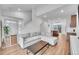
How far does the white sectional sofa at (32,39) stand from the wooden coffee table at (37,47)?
0.05 meters

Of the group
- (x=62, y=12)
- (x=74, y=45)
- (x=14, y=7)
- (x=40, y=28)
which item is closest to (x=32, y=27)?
(x=40, y=28)

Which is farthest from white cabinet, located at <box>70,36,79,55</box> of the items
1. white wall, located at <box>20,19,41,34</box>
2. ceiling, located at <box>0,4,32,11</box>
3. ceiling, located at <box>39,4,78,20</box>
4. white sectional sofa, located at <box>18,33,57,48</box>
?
ceiling, located at <box>0,4,32,11</box>

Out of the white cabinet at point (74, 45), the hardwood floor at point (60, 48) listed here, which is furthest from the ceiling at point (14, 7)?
the white cabinet at point (74, 45)

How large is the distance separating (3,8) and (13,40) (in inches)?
22.8

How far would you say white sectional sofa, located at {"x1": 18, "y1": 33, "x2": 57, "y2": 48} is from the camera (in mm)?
1753

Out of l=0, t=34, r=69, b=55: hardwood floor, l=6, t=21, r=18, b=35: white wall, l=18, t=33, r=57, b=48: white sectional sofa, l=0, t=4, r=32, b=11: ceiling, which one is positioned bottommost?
l=0, t=34, r=69, b=55: hardwood floor

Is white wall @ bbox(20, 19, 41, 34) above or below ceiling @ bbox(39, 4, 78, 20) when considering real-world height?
below

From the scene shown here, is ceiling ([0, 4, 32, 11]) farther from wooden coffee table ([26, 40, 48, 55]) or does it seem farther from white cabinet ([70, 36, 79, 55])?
white cabinet ([70, 36, 79, 55])

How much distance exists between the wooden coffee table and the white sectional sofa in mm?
54

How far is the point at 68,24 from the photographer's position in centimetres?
176

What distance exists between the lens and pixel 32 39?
1.80 meters

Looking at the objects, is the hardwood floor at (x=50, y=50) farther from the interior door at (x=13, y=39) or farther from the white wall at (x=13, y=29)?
the white wall at (x=13, y=29)

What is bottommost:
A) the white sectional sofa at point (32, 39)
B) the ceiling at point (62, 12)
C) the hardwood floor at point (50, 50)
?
the hardwood floor at point (50, 50)

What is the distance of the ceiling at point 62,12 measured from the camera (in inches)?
66.5
